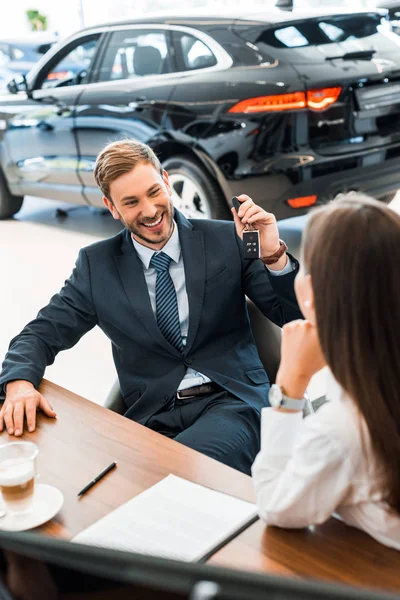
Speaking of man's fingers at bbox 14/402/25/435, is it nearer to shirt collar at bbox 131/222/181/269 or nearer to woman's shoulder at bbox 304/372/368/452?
shirt collar at bbox 131/222/181/269

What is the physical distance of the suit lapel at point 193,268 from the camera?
2.08 meters

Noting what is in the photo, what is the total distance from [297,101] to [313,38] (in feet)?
1.62

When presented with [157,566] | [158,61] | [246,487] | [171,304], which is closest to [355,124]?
[158,61]

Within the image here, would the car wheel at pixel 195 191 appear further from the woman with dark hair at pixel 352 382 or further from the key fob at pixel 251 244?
the woman with dark hair at pixel 352 382

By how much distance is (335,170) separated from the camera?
4133 millimetres

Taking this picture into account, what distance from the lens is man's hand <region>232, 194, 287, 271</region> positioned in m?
1.99

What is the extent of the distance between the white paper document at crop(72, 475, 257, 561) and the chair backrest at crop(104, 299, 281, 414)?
892 millimetres

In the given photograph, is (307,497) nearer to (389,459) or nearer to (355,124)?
(389,459)

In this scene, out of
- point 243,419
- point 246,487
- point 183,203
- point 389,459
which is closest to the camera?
point 389,459

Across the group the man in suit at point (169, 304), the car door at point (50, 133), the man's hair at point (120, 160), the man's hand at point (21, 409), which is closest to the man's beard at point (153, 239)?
the man in suit at point (169, 304)

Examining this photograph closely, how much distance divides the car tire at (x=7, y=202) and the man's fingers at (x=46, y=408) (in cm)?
499

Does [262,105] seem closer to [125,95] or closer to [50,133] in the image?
[125,95]

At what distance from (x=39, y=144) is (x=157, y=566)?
5.68m

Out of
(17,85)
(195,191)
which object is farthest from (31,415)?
(17,85)
